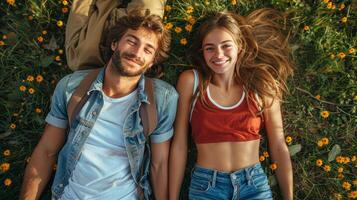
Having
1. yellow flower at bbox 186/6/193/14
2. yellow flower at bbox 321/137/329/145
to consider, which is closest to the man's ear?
yellow flower at bbox 186/6/193/14

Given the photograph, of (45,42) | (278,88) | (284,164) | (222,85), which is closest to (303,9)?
(278,88)

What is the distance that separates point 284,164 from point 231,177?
56 centimetres

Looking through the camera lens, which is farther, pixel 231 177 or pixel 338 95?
pixel 338 95

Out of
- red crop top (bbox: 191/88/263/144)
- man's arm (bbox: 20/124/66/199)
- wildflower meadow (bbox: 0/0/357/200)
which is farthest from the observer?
wildflower meadow (bbox: 0/0/357/200)

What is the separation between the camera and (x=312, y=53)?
3285mm

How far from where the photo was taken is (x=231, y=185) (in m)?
2.88

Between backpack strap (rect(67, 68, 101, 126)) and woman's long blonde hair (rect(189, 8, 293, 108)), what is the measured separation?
0.97 metres

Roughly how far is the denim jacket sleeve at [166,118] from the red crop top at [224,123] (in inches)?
9.4

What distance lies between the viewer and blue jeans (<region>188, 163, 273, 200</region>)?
2871 mm

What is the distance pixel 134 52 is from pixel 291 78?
5.29 feet

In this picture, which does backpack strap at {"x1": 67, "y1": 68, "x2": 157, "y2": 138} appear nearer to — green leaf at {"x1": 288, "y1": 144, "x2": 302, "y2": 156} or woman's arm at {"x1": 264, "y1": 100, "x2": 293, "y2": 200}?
woman's arm at {"x1": 264, "y1": 100, "x2": 293, "y2": 200}

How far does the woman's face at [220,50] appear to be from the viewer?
279cm

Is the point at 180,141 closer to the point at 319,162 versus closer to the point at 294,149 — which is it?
the point at 294,149

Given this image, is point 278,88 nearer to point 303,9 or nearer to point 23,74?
point 303,9
